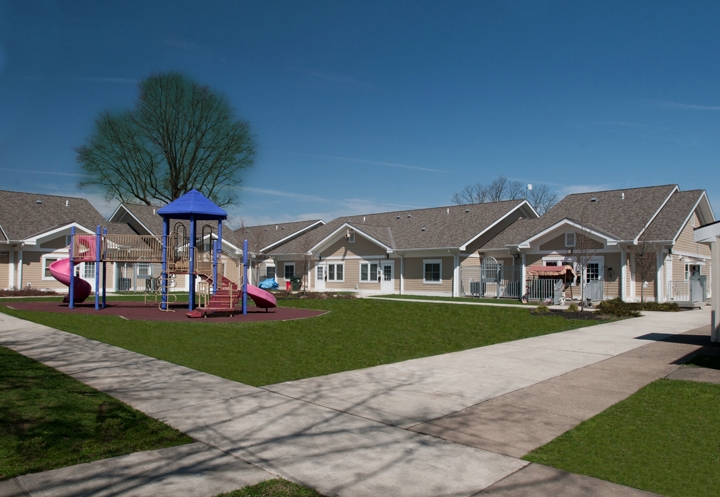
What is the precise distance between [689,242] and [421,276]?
15.1 metres

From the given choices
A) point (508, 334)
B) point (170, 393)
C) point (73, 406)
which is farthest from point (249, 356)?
point (508, 334)

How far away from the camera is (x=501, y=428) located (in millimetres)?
6504

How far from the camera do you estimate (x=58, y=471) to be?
16.1ft

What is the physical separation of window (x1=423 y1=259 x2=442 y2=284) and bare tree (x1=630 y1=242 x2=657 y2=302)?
440 inches

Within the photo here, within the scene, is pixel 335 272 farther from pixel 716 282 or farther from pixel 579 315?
pixel 716 282

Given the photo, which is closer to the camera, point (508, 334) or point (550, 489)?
point (550, 489)

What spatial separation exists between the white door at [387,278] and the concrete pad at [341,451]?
3027 centimetres

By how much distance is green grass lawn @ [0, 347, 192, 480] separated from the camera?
524 cm

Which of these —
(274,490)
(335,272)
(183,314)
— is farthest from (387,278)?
(274,490)

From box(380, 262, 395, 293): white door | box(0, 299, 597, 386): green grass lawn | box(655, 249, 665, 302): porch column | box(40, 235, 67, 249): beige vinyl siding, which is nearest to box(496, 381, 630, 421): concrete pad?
box(0, 299, 597, 386): green grass lawn

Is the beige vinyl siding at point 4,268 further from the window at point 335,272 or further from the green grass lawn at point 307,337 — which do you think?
the window at point 335,272

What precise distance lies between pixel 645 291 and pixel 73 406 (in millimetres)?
27122

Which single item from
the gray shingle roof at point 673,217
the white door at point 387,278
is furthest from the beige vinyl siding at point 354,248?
the gray shingle roof at point 673,217

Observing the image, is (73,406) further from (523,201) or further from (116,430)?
(523,201)
